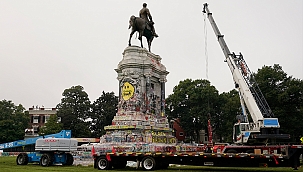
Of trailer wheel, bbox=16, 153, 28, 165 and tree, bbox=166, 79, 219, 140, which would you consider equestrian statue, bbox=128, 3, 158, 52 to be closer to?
trailer wheel, bbox=16, 153, 28, 165

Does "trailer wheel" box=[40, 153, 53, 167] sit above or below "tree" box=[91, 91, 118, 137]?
below

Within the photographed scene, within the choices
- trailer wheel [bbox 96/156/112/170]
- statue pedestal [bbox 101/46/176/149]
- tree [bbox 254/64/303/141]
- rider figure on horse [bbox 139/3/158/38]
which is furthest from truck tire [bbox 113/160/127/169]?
tree [bbox 254/64/303/141]

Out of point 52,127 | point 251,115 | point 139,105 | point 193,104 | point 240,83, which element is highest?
point 193,104

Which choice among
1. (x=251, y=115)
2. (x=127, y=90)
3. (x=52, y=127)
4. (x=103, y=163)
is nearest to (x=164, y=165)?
(x=103, y=163)

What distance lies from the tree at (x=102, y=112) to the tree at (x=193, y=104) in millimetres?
11953

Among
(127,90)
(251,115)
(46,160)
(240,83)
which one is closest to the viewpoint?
(251,115)

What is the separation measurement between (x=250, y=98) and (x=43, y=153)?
1626 cm

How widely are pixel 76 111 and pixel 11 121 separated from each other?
1245 cm

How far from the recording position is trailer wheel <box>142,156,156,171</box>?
1875 centimetres

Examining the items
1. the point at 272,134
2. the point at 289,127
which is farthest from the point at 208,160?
the point at 289,127

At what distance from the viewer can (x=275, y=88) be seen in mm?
42906

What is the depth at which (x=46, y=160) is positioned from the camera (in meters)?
23.7

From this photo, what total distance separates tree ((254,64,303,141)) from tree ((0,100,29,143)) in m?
45.2

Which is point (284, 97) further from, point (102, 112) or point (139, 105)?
point (102, 112)
